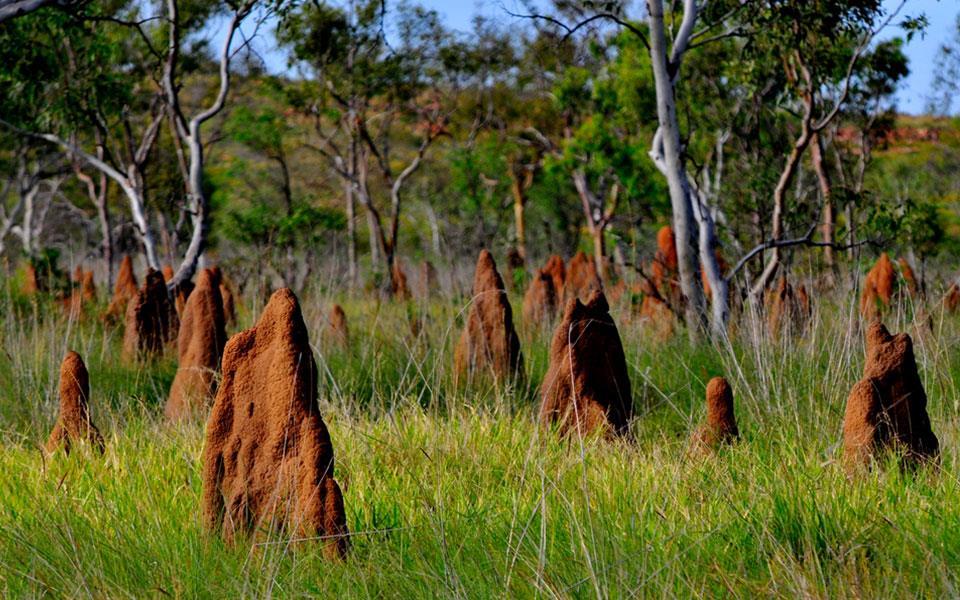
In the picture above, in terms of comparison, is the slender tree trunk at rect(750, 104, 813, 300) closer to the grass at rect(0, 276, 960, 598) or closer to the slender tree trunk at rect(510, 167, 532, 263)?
the grass at rect(0, 276, 960, 598)

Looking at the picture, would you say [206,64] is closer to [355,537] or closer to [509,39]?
[509,39]

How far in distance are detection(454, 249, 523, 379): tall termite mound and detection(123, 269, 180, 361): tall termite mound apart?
8.39 feet

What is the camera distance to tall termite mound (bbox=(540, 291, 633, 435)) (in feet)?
18.9

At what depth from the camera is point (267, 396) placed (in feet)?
13.1

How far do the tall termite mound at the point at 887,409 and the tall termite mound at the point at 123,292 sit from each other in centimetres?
762

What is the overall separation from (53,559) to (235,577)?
65cm

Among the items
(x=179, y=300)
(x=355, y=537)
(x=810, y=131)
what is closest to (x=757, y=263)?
(x=810, y=131)

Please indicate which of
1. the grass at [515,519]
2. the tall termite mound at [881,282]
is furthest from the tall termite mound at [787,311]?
the grass at [515,519]

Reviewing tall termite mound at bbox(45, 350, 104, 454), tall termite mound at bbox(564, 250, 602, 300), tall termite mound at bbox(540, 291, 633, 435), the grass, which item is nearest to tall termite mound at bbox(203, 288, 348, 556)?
the grass

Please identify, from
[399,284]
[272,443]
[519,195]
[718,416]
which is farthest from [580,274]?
[519,195]

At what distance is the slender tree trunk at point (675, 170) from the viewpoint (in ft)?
31.7

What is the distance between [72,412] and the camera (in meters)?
5.23

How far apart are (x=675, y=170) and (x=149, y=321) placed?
457 cm

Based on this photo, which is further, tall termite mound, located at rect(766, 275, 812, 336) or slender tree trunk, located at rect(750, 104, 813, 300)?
slender tree trunk, located at rect(750, 104, 813, 300)
